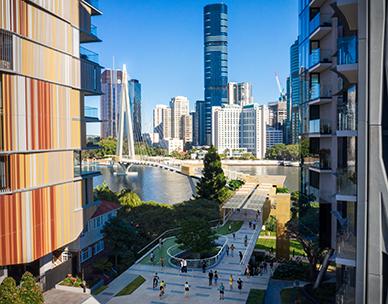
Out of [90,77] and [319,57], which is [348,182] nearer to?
[319,57]

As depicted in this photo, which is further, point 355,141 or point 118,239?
point 118,239

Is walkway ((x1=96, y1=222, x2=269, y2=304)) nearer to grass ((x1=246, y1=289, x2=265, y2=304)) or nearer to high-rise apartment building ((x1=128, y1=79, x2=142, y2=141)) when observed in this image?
grass ((x1=246, y1=289, x2=265, y2=304))

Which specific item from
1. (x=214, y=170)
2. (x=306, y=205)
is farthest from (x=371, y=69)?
(x=214, y=170)

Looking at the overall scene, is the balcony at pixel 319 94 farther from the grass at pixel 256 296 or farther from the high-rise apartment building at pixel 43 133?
the high-rise apartment building at pixel 43 133

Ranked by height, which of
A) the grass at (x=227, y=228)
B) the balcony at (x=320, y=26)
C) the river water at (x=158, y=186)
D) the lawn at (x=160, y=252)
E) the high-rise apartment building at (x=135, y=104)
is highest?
the high-rise apartment building at (x=135, y=104)

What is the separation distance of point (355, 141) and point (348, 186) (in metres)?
1.29

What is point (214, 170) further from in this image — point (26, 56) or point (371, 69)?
point (371, 69)

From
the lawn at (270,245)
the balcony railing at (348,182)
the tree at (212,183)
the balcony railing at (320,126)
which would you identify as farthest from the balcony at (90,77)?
the tree at (212,183)

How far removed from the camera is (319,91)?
15000 millimetres

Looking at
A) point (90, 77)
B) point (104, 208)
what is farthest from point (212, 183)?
point (90, 77)

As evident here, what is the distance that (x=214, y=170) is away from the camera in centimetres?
3497

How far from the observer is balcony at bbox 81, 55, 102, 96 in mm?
16875

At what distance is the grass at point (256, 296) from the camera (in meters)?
15.4

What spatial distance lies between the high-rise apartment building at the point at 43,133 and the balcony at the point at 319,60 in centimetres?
874
